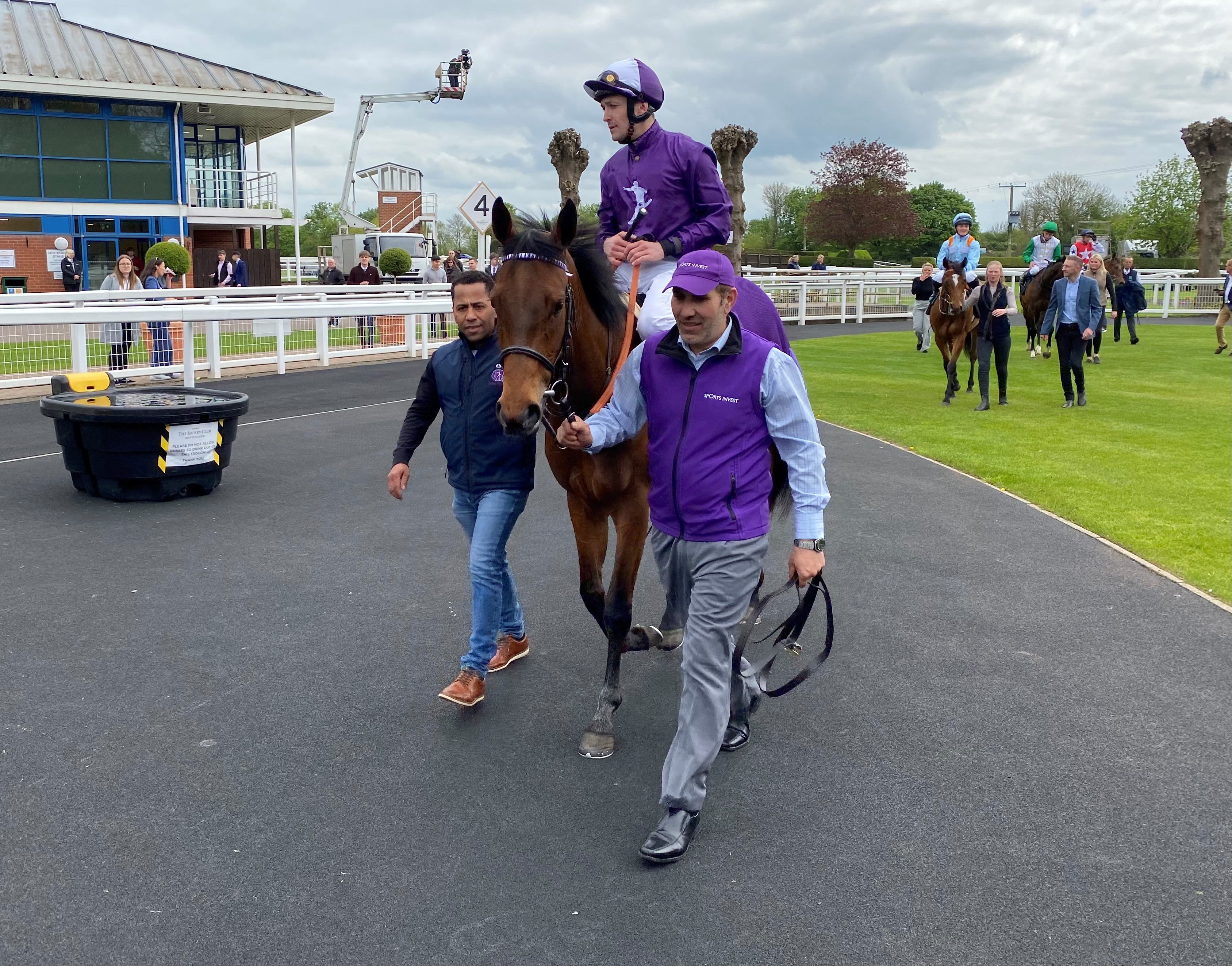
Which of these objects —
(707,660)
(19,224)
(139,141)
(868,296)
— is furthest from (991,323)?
(19,224)

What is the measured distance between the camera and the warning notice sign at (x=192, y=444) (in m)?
8.20

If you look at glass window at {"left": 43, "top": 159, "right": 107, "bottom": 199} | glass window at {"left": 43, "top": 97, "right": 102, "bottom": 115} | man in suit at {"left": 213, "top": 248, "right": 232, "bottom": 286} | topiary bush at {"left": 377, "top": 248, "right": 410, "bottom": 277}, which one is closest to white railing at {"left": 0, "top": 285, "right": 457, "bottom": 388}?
man in suit at {"left": 213, "top": 248, "right": 232, "bottom": 286}

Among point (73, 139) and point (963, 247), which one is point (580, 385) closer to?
point (963, 247)

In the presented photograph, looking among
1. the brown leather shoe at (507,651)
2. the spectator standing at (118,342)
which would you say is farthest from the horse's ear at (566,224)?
the spectator standing at (118,342)

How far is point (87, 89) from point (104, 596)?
30355 mm

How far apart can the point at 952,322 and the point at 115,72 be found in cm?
2798

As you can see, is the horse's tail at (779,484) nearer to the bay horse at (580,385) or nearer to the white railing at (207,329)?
the bay horse at (580,385)

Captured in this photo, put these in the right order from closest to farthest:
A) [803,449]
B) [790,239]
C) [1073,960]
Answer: [1073,960]
[803,449]
[790,239]

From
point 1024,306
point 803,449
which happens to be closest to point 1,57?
point 1024,306

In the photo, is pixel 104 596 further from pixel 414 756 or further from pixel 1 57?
pixel 1 57

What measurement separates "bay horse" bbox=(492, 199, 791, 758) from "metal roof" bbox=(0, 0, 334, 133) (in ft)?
106

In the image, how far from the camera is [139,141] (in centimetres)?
3284

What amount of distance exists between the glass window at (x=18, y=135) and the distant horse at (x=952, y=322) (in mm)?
27750

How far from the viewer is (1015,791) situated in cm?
394
